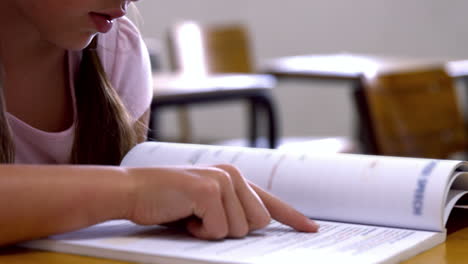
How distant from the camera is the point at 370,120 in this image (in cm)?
203

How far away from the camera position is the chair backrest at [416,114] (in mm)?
2062

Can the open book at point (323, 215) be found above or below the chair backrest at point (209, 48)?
below

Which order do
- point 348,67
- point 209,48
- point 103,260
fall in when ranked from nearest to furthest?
point 103,260 → point 348,67 → point 209,48

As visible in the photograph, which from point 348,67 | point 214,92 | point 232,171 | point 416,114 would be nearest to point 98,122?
point 232,171

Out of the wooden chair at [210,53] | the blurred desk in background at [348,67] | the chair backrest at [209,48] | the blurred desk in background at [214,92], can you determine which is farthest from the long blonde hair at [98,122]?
the chair backrest at [209,48]

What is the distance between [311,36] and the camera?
5.05 m

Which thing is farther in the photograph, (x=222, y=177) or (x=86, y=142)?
(x=86, y=142)

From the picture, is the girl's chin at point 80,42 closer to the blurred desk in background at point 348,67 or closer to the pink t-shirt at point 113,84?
the pink t-shirt at point 113,84

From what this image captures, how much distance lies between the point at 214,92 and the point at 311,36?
2.34 meters

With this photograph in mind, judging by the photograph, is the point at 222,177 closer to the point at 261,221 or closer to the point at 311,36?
the point at 261,221

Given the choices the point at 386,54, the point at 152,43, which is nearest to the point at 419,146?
the point at 152,43

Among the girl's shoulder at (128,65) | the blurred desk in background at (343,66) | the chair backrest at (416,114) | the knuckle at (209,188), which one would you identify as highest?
the girl's shoulder at (128,65)

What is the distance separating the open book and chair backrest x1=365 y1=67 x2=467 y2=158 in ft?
3.89

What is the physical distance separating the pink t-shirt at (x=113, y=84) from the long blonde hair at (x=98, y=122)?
2cm
